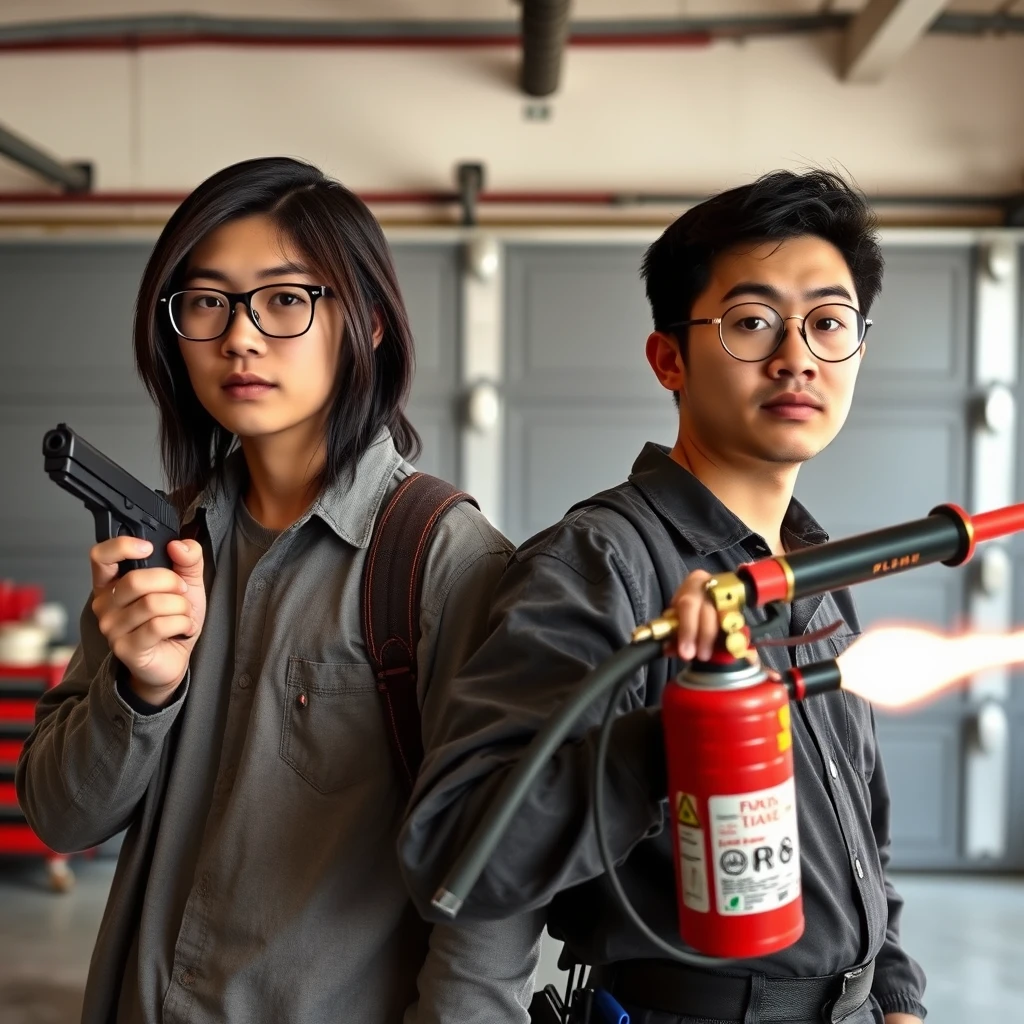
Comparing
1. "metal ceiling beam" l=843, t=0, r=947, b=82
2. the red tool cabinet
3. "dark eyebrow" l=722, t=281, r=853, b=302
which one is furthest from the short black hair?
the red tool cabinet

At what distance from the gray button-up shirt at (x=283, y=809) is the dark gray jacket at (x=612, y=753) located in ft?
0.27

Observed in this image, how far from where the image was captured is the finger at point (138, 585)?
942mm

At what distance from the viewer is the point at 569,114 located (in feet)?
14.1

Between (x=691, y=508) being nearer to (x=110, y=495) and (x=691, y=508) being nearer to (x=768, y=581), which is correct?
(x=768, y=581)

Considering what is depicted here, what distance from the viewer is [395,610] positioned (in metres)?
0.99

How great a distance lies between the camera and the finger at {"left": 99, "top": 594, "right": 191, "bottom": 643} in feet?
3.09

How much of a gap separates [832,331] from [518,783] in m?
0.59

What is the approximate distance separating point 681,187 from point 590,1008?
3817 mm

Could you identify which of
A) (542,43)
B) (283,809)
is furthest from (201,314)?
(542,43)

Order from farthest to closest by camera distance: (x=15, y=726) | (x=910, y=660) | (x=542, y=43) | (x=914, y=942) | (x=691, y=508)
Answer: (x=15, y=726)
(x=542, y=43)
(x=914, y=942)
(x=691, y=508)
(x=910, y=660)

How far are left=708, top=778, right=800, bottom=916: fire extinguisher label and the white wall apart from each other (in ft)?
12.9

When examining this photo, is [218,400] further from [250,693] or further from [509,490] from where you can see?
[509,490]

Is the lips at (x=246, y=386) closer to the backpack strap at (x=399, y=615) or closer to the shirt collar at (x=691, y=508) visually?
the backpack strap at (x=399, y=615)

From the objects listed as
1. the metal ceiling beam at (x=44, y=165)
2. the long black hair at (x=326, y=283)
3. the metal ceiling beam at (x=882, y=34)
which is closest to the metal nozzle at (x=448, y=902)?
the long black hair at (x=326, y=283)
